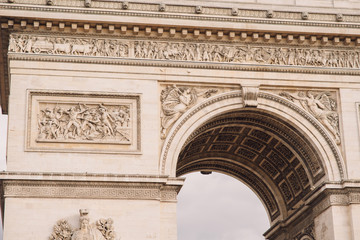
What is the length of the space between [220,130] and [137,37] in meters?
4.70

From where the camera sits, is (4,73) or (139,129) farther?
(4,73)

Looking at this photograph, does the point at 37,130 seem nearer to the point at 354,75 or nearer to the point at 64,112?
the point at 64,112

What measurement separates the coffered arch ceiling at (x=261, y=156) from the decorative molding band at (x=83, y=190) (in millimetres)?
2489

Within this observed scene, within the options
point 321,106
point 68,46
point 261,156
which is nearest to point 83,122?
point 68,46

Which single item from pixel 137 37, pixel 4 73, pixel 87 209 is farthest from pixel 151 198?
pixel 4 73

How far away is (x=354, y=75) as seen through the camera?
2605 cm

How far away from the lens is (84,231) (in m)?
22.5

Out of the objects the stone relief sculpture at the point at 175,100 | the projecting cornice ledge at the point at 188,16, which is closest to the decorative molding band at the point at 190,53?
the projecting cornice ledge at the point at 188,16

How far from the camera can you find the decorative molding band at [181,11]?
24859 mm

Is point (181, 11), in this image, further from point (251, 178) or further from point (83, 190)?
point (251, 178)

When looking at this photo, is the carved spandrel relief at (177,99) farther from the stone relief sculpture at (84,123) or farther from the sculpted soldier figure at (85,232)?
the sculpted soldier figure at (85,232)

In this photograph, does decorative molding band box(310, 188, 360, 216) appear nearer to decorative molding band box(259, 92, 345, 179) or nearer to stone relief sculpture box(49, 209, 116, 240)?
decorative molding band box(259, 92, 345, 179)

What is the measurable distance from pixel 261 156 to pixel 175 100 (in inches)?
222

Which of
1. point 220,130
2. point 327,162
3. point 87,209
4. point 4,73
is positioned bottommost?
point 87,209
